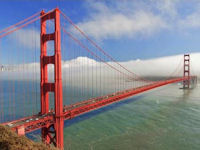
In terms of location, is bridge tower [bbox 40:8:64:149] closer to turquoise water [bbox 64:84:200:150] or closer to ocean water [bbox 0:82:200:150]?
ocean water [bbox 0:82:200:150]

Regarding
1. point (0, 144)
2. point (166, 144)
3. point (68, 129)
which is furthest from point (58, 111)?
point (166, 144)

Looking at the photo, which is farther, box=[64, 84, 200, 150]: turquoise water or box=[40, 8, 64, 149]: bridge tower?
box=[64, 84, 200, 150]: turquoise water

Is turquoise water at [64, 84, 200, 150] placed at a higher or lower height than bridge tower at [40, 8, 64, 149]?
lower

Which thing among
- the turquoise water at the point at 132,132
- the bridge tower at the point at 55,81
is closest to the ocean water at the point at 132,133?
the turquoise water at the point at 132,132

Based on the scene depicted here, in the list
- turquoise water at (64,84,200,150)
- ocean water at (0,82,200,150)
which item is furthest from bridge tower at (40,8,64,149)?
turquoise water at (64,84,200,150)

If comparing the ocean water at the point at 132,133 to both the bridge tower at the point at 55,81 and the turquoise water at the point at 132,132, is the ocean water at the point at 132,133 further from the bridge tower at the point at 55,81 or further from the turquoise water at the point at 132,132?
the bridge tower at the point at 55,81

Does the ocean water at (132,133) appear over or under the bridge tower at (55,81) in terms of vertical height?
under

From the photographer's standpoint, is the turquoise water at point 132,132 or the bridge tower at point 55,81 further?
the turquoise water at point 132,132

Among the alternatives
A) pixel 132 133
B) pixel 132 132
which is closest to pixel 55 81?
pixel 132 133

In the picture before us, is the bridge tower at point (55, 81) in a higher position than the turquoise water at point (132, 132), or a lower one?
higher
